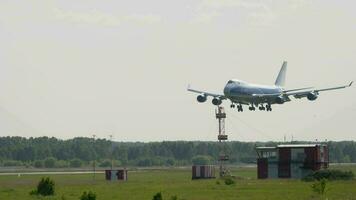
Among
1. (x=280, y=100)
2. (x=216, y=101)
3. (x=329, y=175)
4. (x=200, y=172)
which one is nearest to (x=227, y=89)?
(x=216, y=101)

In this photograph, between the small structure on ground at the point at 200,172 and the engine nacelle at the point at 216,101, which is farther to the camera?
the small structure on ground at the point at 200,172

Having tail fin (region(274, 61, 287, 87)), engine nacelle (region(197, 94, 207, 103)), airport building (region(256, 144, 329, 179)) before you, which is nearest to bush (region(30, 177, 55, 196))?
engine nacelle (region(197, 94, 207, 103))

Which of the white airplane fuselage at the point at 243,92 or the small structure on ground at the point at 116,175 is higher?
the white airplane fuselage at the point at 243,92

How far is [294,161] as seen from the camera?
6225 inches

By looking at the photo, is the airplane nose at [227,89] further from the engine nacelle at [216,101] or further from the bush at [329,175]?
the bush at [329,175]

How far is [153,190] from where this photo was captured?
114 meters

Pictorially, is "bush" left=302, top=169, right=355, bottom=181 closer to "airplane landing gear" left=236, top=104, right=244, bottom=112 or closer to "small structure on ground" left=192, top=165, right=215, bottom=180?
"airplane landing gear" left=236, top=104, right=244, bottom=112

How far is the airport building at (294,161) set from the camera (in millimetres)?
156875

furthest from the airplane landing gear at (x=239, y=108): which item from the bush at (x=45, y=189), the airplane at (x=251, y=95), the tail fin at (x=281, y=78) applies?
the tail fin at (x=281, y=78)

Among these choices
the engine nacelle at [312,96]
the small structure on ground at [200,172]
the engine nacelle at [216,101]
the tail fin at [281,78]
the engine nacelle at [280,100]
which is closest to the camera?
the engine nacelle at [312,96]

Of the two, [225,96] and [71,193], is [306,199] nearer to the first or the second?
[71,193]

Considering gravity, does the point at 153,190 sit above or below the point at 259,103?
below

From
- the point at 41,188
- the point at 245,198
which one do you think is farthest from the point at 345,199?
the point at 41,188

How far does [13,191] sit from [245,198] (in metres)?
33.3
